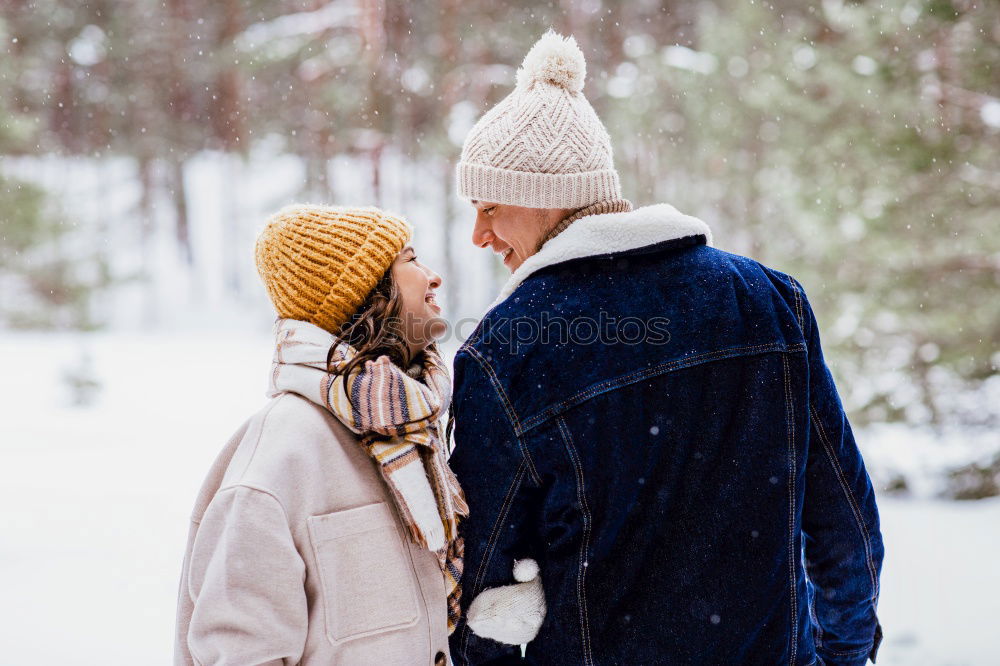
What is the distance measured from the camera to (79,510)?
727cm

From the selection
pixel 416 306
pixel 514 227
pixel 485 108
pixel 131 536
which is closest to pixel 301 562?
pixel 416 306

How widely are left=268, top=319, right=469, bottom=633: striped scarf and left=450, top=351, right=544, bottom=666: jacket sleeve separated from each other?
5 cm

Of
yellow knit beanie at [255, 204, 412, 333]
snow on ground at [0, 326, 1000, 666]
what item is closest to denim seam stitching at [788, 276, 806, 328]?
yellow knit beanie at [255, 204, 412, 333]

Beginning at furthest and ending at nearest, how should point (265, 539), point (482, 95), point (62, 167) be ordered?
1. point (62, 167)
2. point (482, 95)
3. point (265, 539)

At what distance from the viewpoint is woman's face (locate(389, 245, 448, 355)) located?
172cm

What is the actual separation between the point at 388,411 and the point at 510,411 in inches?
10.3

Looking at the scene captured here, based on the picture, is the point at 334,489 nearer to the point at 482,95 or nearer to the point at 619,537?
the point at 619,537

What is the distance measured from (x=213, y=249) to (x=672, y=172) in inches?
657

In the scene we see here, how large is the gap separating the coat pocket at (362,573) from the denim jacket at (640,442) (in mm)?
180

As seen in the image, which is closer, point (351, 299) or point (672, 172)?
point (351, 299)

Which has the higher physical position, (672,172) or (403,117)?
(403,117)

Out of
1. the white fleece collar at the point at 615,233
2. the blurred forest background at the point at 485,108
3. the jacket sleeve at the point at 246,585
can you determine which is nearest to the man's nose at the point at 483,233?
the white fleece collar at the point at 615,233

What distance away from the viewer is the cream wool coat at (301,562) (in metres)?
1.41

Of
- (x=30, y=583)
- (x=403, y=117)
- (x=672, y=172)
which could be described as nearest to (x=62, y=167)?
(x=403, y=117)
